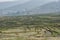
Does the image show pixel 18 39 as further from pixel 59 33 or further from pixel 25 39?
pixel 59 33

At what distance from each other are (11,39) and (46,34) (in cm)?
759

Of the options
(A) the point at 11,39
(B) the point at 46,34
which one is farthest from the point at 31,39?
(B) the point at 46,34

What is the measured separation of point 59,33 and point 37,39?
7099mm

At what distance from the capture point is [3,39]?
32781mm

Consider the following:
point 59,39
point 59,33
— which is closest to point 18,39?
point 59,39

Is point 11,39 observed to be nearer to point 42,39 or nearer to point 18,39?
point 18,39

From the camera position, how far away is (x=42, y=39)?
32250mm

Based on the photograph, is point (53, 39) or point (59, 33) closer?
point (53, 39)

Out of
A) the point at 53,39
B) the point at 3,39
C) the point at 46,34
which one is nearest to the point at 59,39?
the point at 53,39

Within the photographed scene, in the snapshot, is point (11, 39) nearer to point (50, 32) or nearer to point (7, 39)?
point (7, 39)

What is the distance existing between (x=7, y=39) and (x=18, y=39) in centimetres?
177

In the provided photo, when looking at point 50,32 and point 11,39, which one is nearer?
point 11,39

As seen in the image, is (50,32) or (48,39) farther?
(50,32)

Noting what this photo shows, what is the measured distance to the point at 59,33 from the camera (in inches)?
1501
